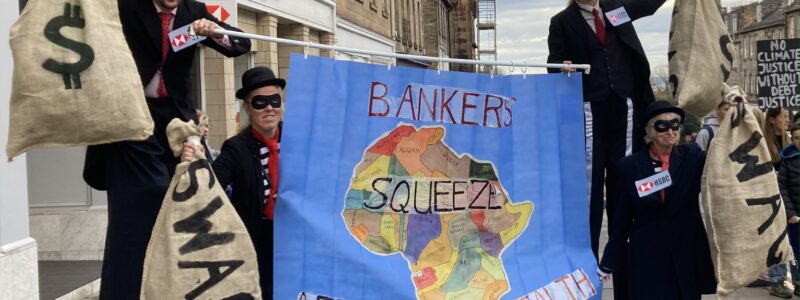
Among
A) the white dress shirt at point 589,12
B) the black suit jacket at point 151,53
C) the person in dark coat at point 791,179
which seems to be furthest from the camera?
the person in dark coat at point 791,179

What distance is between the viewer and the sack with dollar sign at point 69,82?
3422 millimetres

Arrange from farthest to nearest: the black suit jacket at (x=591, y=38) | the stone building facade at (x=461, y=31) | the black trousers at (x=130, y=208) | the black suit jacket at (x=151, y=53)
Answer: the stone building facade at (x=461, y=31) < the black suit jacket at (x=591, y=38) < the black suit jacket at (x=151, y=53) < the black trousers at (x=130, y=208)

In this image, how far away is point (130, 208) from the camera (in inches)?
154

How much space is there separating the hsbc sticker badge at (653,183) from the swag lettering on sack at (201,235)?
2.39 m

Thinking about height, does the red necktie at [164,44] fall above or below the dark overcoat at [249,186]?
above

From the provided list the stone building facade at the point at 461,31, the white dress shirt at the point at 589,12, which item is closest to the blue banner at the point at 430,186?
the white dress shirt at the point at 589,12

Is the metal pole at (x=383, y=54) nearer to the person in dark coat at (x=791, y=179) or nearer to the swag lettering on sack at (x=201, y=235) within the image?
the swag lettering on sack at (x=201, y=235)

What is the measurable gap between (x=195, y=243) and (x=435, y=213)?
132 centimetres

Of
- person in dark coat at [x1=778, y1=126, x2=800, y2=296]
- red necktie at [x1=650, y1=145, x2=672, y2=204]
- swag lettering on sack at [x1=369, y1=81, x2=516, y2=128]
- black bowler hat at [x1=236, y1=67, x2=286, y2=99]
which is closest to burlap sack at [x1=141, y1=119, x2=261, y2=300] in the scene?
black bowler hat at [x1=236, y1=67, x2=286, y2=99]

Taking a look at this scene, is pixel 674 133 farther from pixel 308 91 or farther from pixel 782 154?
pixel 782 154

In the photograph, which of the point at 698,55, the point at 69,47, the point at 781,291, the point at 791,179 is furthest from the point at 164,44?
the point at 781,291

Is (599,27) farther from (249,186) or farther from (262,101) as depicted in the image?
(249,186)

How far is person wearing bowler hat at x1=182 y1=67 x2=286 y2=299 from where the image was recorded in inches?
167

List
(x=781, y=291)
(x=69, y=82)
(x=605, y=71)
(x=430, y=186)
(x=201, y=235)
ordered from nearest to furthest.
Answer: (x=69, y=82)
(x=201, y=235)
(x=430, y=186)
(x=605, y=71)
(x=781, y=291)
